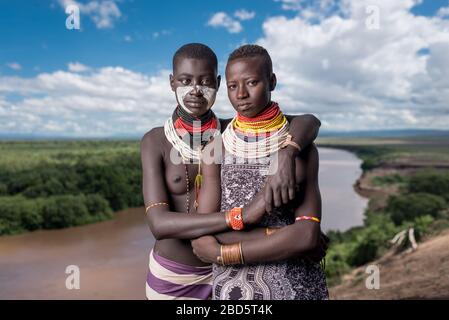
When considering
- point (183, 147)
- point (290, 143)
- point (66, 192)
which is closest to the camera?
point (290, 143)

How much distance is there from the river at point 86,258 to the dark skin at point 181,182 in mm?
20934

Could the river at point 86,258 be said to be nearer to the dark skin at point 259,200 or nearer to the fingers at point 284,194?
the dark skin at point 259,200

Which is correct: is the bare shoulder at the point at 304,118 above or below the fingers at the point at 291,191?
above

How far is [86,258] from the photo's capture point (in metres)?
28.0

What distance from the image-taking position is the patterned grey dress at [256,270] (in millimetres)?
2107

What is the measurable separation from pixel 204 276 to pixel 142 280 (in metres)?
23.5

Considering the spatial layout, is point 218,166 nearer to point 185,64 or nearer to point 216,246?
point 216,246

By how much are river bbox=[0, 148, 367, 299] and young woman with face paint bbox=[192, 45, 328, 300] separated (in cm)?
2134

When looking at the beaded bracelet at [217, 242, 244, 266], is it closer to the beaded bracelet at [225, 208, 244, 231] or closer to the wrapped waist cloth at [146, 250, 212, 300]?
the beaded bracelet at [225, 208, 244, 231]

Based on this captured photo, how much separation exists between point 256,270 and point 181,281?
707 millimetres

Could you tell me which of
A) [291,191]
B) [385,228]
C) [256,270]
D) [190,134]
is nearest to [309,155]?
[291,191]

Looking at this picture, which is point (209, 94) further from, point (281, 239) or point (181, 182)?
point (281, 239)

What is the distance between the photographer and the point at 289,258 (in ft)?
6.82

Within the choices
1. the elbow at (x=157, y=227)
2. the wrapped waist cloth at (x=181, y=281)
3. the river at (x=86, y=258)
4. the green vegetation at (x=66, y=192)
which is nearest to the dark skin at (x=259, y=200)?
the elbow at (x=157, y=227)
